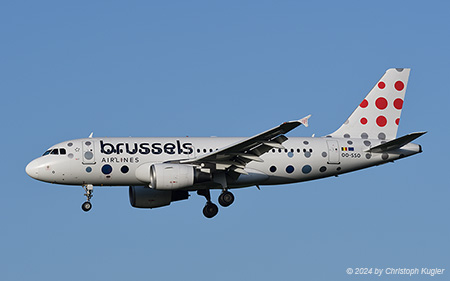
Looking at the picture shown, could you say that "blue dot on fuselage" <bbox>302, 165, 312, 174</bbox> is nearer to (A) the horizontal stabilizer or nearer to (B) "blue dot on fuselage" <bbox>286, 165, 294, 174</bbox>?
(B) "blue dot on fuselage" <bbox>286, 165, 294, 174</bbox>

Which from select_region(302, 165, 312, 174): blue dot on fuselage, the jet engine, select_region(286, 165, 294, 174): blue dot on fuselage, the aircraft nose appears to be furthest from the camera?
select_region(302, 165, 312, 174): blue dot on fuselage

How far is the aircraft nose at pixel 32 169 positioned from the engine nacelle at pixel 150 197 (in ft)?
18.8

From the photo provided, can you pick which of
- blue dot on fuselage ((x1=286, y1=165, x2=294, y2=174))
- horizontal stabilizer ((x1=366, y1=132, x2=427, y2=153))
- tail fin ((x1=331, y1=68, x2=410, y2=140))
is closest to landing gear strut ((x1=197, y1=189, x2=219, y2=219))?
blue dot on fuselage ((x1=286, y1=165, x2=294, y2=174))

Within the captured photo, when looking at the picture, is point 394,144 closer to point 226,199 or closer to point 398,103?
point 398,103

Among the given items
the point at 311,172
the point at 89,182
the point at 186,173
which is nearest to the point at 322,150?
the point at 311,172

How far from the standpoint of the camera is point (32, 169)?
45.9 metres

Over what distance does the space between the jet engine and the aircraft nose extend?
6273mm

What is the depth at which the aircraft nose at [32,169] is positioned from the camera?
150 feet

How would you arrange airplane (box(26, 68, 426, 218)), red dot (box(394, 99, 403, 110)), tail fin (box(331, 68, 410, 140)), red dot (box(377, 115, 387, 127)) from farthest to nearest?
red dot (box(394, 99, 403, 110)) < red dot (box(377, 115, 387, 127)) < tail fin (box(331, 68, 410, 140)) < airplane (box(26, 68, 426, 218))

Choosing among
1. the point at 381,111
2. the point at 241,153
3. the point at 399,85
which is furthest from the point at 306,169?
the point at 399,85

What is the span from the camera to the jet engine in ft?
143

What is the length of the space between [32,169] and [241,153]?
11.1 metres

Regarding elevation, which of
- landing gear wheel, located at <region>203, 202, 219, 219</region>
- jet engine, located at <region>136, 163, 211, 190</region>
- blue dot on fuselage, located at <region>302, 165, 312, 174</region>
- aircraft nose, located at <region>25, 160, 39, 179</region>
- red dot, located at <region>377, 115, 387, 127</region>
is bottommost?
landing gear wheel, located at <region>203, 202, 219, 219</region>

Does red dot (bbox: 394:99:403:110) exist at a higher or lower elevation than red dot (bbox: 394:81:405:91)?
lower
